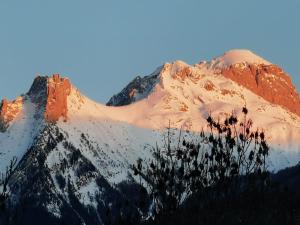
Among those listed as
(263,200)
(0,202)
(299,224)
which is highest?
(263,200)

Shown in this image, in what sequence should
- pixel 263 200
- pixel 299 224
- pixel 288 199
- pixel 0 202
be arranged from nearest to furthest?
pixel 0 202, pixel 299 224, pixel 263 200, pixel 288 199

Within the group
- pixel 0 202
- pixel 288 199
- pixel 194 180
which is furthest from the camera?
pixel 288 199

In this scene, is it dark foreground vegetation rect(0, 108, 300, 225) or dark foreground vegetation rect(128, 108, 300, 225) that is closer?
dark foreground vegetation rect(0, 108, 300, 225)

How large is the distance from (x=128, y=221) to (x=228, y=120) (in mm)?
20472

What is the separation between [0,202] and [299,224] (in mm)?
43782

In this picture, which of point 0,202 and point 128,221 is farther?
point 128,221

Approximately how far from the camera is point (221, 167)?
→ 98312 mm

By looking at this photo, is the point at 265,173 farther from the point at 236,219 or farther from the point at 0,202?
the point at 0,202

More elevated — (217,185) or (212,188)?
(212,188)

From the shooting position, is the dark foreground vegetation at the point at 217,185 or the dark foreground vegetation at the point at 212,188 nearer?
the dark foreground vegetation at the point at 212,188

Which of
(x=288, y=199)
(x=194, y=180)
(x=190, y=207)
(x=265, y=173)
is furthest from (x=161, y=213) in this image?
(x=288, y=199)

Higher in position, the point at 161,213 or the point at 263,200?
the point at 263,200

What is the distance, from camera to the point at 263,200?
127 m

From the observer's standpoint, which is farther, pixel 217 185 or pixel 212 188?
pixel 212 188
